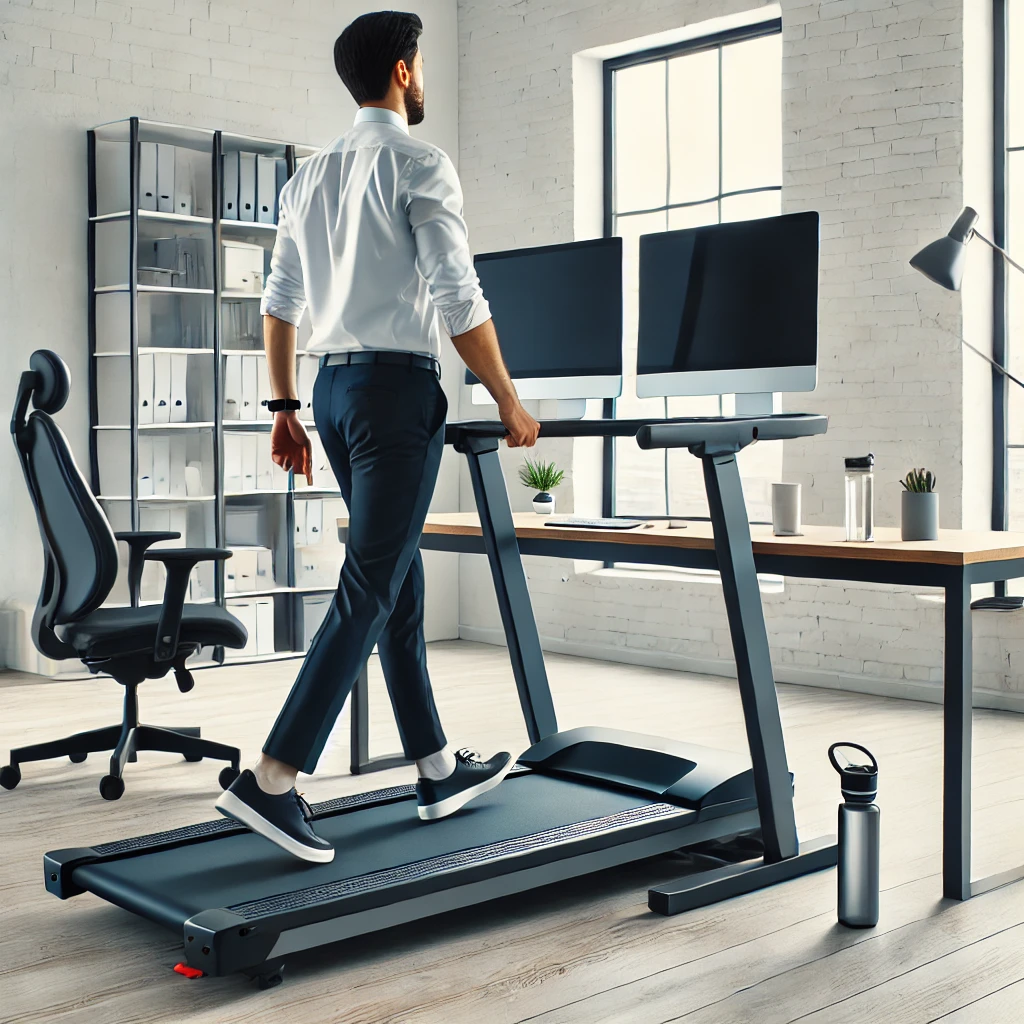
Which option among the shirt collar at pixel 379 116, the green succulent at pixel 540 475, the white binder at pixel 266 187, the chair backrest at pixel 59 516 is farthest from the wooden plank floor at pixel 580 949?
the white binder at pixel 266 187

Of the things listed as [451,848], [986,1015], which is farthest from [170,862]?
[986,1015]

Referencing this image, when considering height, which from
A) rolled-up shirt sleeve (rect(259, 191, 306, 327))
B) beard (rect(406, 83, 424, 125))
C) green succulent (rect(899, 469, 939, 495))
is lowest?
green succulent (rect(899, 469, 939, 495))

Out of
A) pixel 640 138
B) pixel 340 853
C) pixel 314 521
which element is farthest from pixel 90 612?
pixel 640 138

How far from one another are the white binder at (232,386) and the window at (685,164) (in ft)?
5.96

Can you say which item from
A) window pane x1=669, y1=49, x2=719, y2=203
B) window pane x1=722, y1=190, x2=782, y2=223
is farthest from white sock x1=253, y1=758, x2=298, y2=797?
window pane x1=669, y1=49, x2=719, y2=203

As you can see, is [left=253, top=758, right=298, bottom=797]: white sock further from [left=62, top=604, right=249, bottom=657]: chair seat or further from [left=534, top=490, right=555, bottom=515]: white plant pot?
[left=534, top=490, right=555, bottom=515]: white plant pot

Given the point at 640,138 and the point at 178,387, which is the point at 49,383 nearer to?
the point at 178,387

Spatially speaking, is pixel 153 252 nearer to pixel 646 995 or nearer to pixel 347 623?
pixel 347 623

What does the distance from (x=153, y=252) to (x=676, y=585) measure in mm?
2723

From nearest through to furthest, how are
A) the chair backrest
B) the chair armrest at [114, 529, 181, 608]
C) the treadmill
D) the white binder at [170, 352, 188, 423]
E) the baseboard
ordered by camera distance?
the treadmill
the chair backrest
the chair armrest at [114, 529, 181, 608]
the baseboard
the white binder at [170, 352, 188, 423]

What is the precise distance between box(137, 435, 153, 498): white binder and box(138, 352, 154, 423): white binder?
101 millimetres

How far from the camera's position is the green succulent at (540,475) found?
17.6 feet

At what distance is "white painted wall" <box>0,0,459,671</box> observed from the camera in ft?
17.7

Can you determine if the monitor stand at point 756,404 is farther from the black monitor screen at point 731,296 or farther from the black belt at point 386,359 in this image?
the black belt at point 386,359
